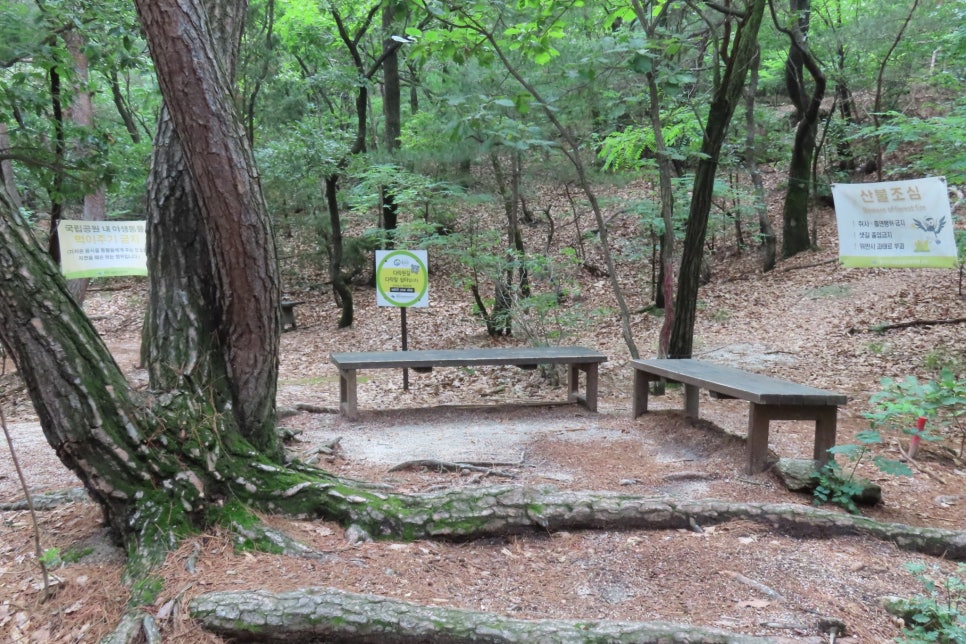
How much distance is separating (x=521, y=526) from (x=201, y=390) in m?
1.77

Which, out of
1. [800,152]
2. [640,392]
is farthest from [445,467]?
[800,152]

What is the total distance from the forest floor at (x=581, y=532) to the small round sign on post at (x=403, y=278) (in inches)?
54.8

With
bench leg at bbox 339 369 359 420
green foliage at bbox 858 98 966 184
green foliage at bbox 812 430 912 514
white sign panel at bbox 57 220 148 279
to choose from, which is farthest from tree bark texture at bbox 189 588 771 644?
white sign panel at bbox 57 220 148 279

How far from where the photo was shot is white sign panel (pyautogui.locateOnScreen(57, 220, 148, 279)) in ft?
27.0

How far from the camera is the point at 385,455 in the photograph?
4.95 m

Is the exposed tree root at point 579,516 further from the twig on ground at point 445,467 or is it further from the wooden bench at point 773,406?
the twig on ground at point 445,467

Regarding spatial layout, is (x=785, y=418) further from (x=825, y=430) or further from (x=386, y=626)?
(x=386, y=626)

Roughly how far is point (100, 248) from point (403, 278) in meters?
4.22

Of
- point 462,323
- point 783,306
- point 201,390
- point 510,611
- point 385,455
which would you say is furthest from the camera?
point 462,323

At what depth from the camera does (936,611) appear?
2.29m

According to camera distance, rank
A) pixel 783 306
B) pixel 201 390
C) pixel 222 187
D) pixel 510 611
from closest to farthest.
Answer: pixel 510 611
pixel 222 187
pixel 201 390
pixel 783 306

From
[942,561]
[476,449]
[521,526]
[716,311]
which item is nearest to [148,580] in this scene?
[521,526]

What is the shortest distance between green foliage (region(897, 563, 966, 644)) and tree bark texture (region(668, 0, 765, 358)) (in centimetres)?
448

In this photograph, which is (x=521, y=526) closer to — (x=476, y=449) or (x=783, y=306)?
(x=476, y=449)
